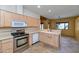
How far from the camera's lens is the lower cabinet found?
9.51 ft

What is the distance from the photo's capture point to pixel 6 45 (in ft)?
9.98

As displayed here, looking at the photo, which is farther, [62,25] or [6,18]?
[62,25]

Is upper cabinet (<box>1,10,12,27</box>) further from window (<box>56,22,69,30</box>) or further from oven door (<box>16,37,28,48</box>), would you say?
window (<box>56,22,69,30</box>)

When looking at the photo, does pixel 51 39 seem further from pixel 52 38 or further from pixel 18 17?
pixel 18 17

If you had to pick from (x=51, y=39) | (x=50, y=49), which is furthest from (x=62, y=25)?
(x=50, y=49)

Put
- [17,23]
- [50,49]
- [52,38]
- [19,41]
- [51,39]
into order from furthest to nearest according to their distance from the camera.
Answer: [51,39] < [52,38] < [50,49] < [17,23] < [19,41]

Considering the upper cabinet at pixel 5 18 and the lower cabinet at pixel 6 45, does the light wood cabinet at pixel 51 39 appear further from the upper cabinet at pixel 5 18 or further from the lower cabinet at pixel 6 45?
the upper cabinet at pixel 5 18

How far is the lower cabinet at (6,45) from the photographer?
2899mm

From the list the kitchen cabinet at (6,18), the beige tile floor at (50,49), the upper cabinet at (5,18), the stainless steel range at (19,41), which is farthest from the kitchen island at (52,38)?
the upper cabinet at (5,18)
